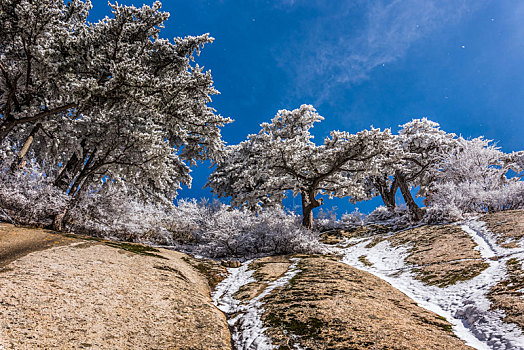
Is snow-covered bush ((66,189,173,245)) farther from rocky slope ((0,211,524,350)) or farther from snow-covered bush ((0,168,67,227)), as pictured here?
rocky slope ((0,211,524,350))

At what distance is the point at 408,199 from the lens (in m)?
18.7

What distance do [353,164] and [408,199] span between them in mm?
8887

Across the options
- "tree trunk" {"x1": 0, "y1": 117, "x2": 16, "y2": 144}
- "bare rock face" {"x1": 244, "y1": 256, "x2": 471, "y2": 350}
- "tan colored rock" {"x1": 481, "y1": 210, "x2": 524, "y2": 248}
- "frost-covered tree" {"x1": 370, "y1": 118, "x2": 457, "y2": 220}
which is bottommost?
"bare rock face" {"x1": 244, "y1": 256, "x2": 471, "y2": 350}

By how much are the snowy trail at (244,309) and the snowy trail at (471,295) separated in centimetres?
285

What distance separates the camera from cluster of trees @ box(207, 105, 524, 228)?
12.0 metres

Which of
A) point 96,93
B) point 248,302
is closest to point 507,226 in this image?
point 248,302

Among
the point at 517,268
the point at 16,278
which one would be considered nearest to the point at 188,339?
the point at 16,278

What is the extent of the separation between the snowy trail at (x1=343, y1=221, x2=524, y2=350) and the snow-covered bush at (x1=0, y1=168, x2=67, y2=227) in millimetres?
11557

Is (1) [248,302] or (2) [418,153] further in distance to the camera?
(2) [418,153]

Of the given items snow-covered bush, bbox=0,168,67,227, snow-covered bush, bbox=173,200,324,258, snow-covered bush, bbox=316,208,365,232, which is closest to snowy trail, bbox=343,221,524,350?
snow-covered bush, bbox=173,200,324,258

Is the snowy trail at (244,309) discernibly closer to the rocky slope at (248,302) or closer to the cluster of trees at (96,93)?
the rocky slope at (248,302)

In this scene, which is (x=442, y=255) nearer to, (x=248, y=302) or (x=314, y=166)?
(x=314, y=166)

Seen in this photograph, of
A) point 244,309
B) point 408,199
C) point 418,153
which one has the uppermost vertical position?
point 418,153

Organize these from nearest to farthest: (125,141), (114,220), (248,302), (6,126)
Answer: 1. (248,302)
2. (6,126)
3. (125,141)
4. (114,220)
